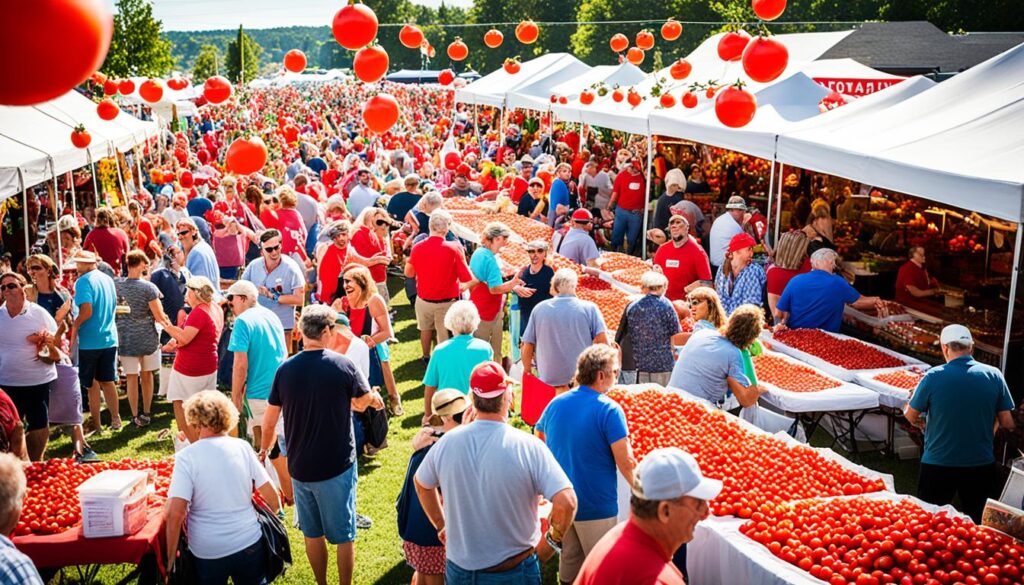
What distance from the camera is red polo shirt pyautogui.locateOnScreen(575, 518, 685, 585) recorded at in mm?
2723

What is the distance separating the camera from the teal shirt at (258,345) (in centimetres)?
590

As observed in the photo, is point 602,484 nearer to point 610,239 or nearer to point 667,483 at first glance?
point 667,483

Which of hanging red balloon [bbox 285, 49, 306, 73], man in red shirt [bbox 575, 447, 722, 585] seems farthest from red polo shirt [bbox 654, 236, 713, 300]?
man in red shirt [bbox 575, 447, 722, 585]

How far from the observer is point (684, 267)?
825 cm

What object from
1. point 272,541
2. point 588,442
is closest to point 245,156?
point 272,541

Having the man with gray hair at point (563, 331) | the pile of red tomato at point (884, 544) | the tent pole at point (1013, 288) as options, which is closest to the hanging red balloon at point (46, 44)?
the pile of red tomato at point (884, 544)

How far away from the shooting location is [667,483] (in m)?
2.81

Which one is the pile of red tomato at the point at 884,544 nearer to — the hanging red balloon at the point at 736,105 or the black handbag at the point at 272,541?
the black handbag at the point at 272,541

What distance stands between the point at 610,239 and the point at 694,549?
10340 millimetres

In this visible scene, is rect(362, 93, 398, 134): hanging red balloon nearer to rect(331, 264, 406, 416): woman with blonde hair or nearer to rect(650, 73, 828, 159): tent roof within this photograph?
rect(331, 264, 406, 416): woman with blonde hair

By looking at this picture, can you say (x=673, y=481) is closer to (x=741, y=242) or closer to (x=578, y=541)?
(x=578, y=541)

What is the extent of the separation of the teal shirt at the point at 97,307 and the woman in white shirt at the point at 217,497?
11.0ft

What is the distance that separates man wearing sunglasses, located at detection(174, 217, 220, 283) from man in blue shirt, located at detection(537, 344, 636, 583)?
506cm

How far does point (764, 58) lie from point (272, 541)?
15.3ft
